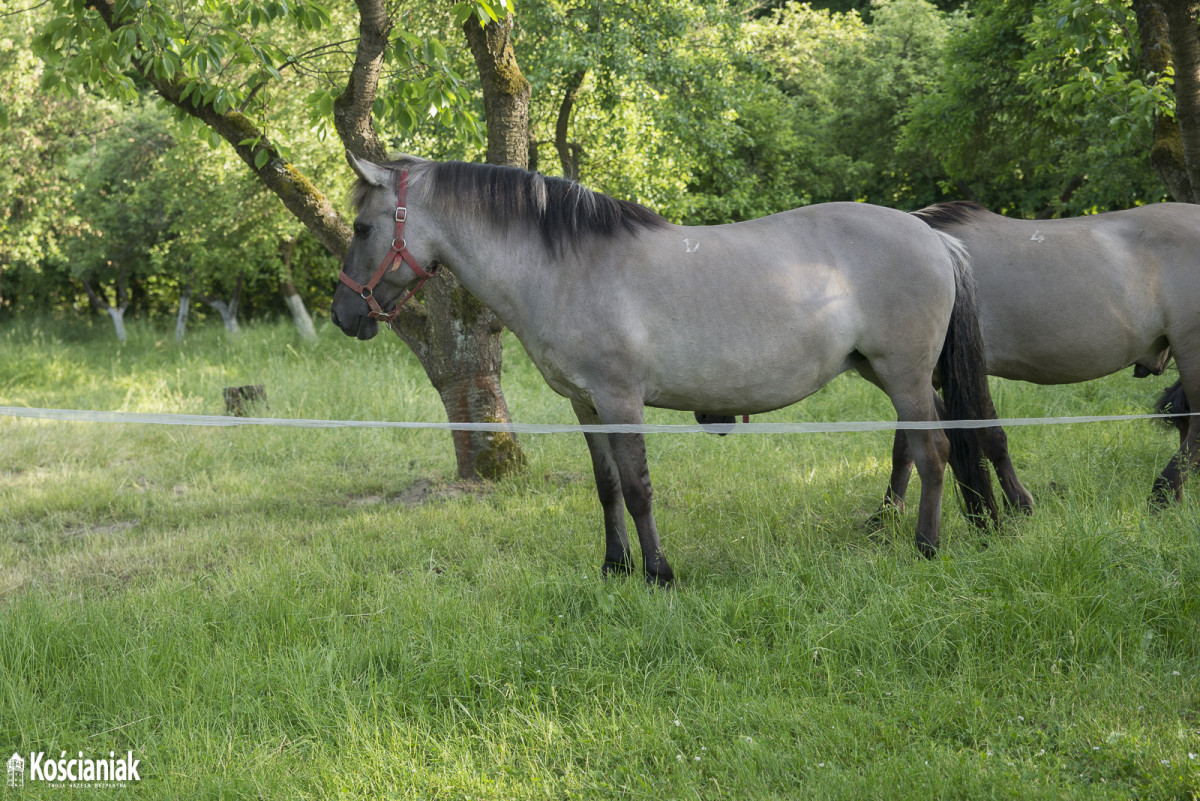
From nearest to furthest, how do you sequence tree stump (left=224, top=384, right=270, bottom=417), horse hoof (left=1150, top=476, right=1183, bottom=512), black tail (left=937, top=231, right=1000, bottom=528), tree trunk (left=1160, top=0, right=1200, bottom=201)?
black tail (left=937, top=231, right=1000, bottom=528) → horse hoof (left=1150, top=476, right=1183, bottom=512) → tree trunk (left=1160, top=0, right=1200, bottom=201) → tree stump (left=224, top=384, right=270, bottom=417)

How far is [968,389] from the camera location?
15.0ft

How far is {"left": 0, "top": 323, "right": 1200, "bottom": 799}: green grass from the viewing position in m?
2.79

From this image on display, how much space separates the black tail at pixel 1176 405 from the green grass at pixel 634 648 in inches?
13.4

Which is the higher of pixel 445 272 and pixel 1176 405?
pixel 445 272

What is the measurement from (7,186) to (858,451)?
17909mm

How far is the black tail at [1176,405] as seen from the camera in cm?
537

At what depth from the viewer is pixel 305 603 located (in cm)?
409

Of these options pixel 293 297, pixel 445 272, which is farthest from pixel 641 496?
pixel 293 297

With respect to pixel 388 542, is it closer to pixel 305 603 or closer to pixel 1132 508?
pixel 305 603

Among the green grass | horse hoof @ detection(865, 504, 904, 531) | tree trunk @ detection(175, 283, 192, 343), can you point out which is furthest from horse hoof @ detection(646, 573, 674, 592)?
tree trunk @ detection(175, 283, 192, 343)

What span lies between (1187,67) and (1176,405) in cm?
223

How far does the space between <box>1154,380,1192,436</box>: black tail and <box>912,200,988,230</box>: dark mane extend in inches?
66.6

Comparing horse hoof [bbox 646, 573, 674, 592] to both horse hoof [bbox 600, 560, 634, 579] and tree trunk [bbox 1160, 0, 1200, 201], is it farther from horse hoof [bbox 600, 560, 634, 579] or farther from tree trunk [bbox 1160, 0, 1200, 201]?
tree trunk [bbox 1160, 0, 1200, 201]

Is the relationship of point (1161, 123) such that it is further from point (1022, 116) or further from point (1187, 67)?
point (1022, 116)
